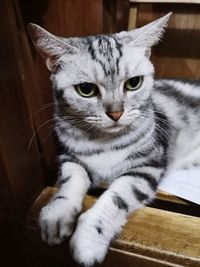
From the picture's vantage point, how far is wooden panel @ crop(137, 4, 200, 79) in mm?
1362

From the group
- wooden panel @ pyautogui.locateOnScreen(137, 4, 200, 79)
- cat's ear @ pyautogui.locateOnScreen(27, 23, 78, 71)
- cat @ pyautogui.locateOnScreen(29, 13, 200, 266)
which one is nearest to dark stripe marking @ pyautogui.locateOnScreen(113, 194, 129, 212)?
cat @ pyautogui.locateOnScreen(29, 13, 200, 266)

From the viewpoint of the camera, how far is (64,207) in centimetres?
70

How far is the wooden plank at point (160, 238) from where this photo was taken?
0.63 meters

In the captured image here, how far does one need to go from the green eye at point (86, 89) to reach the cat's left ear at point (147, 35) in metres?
0.14

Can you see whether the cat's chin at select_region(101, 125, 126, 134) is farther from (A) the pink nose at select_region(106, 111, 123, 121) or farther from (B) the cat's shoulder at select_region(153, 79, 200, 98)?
(B) the cat's shoulder at select_region(153, 79, 200, 98)

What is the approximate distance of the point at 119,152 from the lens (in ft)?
2.66

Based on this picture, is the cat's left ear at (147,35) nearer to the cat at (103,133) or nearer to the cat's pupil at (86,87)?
the cat at (103,133)

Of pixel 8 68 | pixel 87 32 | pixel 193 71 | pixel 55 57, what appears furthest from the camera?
pixel 193 71

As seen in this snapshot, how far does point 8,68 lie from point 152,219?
438 millimetres

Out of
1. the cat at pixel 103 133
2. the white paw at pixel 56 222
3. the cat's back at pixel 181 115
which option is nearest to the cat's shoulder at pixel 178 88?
the cat's back at pixel 181 115

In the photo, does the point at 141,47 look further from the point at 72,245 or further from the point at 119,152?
the point at 72,245

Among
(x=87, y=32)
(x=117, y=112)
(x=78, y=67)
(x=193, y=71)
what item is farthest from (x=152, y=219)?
(x=193, y=71)

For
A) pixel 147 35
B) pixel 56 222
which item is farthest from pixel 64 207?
pixel 147 35

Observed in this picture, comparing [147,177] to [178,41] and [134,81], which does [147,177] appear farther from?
[178,41]
